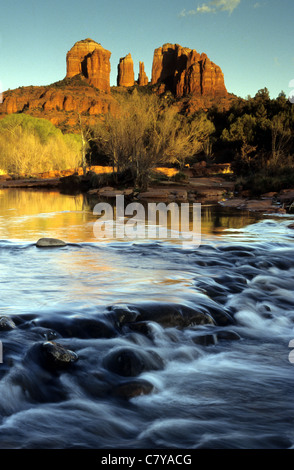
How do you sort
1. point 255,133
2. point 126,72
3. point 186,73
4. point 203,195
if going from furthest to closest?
1. point 126,72
2. point 186,73
3. point 255,133
4. point 203,195

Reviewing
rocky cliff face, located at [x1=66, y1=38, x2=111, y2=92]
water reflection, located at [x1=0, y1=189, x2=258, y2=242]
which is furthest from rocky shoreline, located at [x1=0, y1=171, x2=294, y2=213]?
rocky cliff face, located at [x1=66, y1=38, x2=111, y2=92]

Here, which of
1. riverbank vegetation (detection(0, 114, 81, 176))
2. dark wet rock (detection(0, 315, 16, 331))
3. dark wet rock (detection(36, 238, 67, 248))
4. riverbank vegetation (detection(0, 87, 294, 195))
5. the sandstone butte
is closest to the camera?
dark wet rock (detection(0, 315, 16, 331))

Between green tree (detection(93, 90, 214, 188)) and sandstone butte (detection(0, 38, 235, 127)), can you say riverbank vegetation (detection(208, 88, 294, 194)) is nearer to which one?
green tree (detection(93, 90, 214, 188))

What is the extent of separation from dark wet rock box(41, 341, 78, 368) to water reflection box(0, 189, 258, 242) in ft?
19.4

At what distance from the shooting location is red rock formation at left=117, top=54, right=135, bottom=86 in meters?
143

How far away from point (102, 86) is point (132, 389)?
13472 centimetres

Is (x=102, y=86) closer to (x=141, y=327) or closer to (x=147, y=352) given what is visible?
(x=141, y=327)

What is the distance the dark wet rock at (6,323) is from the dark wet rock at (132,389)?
1424 millimetres

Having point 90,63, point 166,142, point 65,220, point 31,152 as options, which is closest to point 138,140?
point 166,142

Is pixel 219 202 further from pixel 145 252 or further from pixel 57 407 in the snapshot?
pixel 57 407

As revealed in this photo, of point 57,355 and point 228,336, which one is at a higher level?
point 57,355

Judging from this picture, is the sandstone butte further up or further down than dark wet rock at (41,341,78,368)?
further up

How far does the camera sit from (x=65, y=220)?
13.0m
